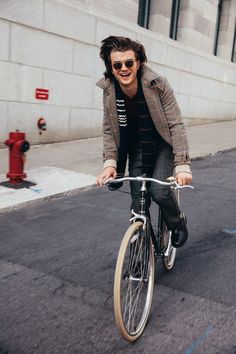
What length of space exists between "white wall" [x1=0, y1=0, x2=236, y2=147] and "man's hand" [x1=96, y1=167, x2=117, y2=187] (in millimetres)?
6594

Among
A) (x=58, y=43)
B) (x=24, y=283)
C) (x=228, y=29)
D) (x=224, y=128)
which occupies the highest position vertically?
(x=228, y=29)

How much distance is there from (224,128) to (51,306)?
14770 millimetres

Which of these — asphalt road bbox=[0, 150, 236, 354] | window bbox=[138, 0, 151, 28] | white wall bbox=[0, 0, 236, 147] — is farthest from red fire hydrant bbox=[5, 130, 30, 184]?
window bbox=[138, 0, 151, 28]

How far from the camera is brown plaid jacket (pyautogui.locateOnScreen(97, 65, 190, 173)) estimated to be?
2.98m

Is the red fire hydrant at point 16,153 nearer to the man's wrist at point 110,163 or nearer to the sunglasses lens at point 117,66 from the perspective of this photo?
the man's wrist at point 110,163

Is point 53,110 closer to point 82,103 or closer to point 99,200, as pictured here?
point 82,103

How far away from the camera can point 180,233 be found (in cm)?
367

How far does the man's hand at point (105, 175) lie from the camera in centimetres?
303

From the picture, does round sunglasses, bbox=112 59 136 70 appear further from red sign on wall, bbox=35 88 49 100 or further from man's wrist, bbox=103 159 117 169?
red sign on wall, bbox=35 88 49 100

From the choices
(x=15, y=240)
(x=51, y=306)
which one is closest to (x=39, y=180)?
(x=15, y=240)

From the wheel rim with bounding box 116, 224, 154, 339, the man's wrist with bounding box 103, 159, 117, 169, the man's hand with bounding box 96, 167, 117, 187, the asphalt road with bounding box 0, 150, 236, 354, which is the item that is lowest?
the asphalt road with bounding box 0, 150, 236, 354

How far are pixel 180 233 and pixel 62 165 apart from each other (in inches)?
206

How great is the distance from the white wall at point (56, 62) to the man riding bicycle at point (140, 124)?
650 cm

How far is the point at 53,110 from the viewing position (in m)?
10.4
